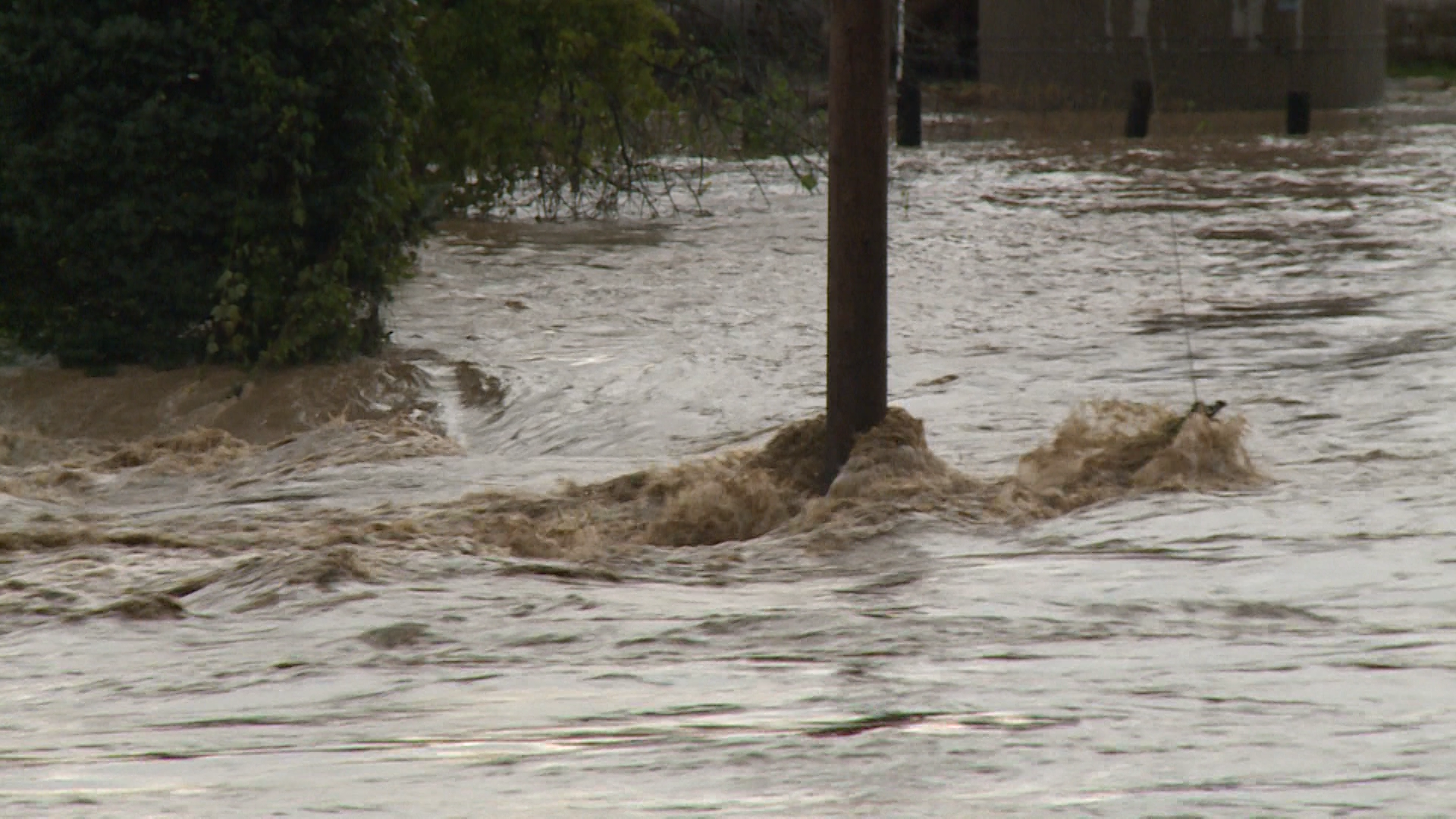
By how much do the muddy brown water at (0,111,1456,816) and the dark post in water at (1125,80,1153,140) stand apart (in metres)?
10.4

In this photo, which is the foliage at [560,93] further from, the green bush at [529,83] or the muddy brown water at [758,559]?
the muddy brown water at [758,559]

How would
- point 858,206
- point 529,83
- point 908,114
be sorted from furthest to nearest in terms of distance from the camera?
1. point 908,114
2. point 529,83
3. point 858,206

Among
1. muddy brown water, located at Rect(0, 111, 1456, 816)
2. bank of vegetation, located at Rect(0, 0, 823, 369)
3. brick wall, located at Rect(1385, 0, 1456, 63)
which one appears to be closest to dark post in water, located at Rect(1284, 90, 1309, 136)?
muddy brown water, located at Rect(0, 111, 1456, 816)

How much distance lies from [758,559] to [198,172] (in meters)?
4.72

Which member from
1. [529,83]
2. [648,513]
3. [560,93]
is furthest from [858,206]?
[560,93]

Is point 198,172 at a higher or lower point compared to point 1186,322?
higher

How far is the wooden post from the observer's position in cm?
663

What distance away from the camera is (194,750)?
414 cm

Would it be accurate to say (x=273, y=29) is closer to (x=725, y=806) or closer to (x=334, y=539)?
(x=334, y=539)

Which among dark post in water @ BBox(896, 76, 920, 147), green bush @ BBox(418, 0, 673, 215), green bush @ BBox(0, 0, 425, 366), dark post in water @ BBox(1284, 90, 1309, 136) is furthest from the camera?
dark post in water @ BBox(1284, 90, 1309, 136)

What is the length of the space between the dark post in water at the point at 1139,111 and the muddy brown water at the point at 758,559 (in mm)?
10438

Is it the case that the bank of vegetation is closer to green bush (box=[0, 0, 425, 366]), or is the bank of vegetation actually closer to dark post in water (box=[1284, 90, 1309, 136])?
green bush (box=[0, 0, 425, 366])

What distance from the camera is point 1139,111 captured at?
23594mm

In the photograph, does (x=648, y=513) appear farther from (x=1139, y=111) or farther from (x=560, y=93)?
(x=1139, y=111)
